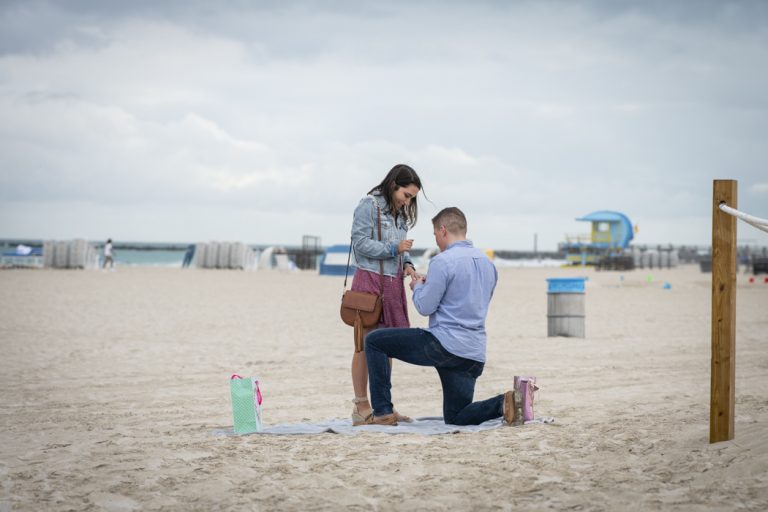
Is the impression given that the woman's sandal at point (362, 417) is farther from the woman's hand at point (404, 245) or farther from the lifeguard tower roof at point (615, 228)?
the lifeguard tower roof at point (615, 228)

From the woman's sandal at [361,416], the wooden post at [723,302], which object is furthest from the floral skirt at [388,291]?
the wooden post at [723,302]

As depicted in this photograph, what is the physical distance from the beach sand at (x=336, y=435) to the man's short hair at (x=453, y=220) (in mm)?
1235

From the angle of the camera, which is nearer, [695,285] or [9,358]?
[9,358]

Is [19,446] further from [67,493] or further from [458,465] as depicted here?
[458,465]

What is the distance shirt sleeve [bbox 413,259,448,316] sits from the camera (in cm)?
503

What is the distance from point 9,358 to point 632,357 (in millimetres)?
7075

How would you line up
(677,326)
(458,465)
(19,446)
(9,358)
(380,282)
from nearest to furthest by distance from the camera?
1. (458,465)
2. (19,446)
3. (380,282)
4. (9,358)
5. (677,326)

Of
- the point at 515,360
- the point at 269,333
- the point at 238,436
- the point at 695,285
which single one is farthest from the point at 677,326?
the point at 695,285

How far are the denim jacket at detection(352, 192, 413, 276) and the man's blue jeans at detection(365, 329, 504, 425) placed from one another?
0.46 m

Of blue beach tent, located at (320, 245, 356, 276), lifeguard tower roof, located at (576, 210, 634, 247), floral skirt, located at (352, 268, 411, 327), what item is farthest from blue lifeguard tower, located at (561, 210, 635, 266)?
floral skirt, located at (352, 268, 411, 327)

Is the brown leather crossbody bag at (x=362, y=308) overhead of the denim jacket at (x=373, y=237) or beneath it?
beneath

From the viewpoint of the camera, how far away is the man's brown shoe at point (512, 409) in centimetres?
514

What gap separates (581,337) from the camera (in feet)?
38.3

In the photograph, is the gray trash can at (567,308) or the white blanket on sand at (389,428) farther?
the gray trash can at (567,308)
